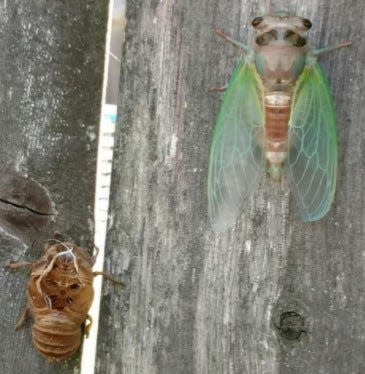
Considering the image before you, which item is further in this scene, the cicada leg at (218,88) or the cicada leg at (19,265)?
the cicada leg at (19,265)

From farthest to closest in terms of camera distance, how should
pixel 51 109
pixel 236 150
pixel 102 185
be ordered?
pixel 102 185, pixel 51 109, pixel 236 150

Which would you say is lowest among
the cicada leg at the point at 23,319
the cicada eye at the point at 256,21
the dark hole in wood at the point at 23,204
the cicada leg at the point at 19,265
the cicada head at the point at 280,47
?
the cicada leg at the point at 23,319

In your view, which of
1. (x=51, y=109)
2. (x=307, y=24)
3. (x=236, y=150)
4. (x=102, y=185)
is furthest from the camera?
(x=102, y=185)

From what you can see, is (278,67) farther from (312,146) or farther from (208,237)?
(208,237)

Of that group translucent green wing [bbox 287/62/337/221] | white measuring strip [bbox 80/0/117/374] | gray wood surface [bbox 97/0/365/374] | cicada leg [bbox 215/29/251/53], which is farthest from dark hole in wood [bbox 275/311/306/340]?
cicada leg [bbox 215/29/251/53]

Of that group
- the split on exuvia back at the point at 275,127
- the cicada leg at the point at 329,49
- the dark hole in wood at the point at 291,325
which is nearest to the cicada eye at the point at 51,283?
the split on exuvia back at the point at 275,127

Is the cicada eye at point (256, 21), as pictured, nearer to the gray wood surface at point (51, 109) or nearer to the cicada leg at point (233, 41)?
the cicada leg at point (233, 41)

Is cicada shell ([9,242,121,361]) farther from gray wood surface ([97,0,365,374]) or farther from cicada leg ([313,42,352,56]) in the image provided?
cicada leg ([313,42,352,56])

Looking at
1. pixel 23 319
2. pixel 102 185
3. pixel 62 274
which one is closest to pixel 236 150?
pixel 62 274
